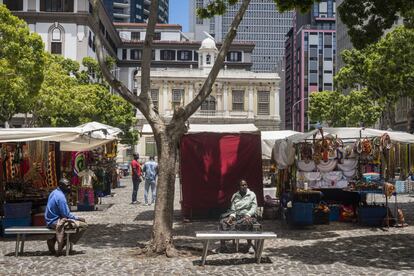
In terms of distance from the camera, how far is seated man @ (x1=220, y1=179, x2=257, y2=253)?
1025 centimetres

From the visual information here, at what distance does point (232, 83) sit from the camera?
215 feet

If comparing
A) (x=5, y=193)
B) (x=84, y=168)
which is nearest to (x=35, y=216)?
(x=5, y=193)

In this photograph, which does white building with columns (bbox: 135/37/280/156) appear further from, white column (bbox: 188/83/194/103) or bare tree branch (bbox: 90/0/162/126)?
bare tree branch (bbox: 90/0/162/126)

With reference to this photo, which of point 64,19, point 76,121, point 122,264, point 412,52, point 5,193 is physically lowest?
point 122,264

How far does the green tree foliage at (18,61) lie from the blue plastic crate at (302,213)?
50.8ft

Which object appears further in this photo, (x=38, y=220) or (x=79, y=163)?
(x=79, y=163)

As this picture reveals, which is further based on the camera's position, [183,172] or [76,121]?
[76,121]

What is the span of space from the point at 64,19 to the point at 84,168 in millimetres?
38111

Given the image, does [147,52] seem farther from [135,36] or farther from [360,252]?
[135,36]

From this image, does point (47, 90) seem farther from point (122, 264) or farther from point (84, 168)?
point (122, 264)

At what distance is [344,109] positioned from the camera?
182 feet

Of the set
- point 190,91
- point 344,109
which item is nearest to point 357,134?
point 344,109

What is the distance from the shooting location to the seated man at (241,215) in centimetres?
1025

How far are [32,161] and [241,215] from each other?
697cm
